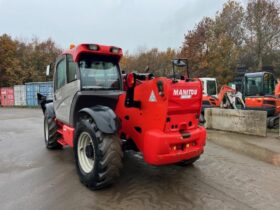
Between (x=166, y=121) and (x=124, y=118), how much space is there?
977 millimetres

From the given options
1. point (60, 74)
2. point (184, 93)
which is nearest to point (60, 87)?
point (60, 74)

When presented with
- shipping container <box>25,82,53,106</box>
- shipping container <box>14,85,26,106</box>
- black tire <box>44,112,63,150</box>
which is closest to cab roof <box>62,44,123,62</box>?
black tire <box>44,112,63,150</box>

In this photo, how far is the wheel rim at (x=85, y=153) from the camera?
4712 mm

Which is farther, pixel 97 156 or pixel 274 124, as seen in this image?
pixel 274 124

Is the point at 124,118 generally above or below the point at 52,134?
above

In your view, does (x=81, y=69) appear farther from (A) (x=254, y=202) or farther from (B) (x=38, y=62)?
→ (B) (x=38, y=62)

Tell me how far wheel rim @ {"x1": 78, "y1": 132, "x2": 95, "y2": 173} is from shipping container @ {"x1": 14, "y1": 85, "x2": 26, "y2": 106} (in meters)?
26.6

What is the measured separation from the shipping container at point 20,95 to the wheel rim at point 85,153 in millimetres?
26630

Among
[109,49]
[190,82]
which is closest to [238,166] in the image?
[190,82]

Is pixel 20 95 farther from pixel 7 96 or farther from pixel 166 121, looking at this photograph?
pixel 166 121

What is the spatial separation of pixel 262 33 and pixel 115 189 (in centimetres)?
Answer: 2738

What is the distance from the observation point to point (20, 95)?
97.5ft

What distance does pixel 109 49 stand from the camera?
18.1 ft

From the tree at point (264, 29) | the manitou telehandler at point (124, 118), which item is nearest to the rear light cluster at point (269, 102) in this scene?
the manitou telehandler at point (124, 118)
